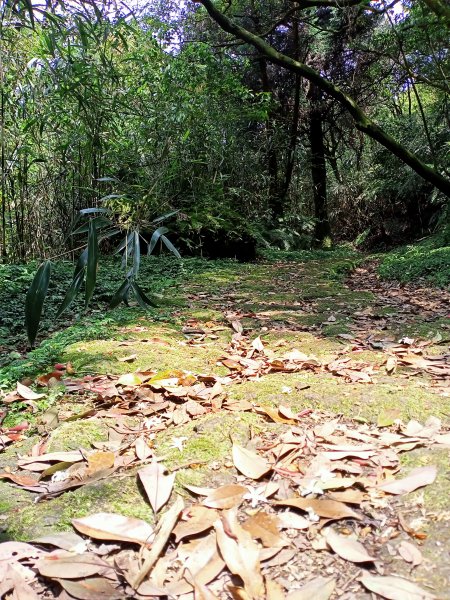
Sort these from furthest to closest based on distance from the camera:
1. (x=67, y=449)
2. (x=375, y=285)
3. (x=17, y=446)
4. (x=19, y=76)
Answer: (x=375, y=285) < (x=19, y=76) < (x=17, y=446) < (x=67, y=449)

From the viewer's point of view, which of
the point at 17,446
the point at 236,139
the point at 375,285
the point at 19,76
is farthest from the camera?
the point at 236,139

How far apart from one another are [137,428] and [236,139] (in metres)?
8.75

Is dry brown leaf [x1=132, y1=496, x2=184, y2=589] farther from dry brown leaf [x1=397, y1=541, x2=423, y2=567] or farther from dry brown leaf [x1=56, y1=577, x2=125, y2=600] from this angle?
dry brown leaf [x1=397, y1=541, x2=423, y2=567]

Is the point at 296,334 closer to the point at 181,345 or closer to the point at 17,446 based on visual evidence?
the point at 181,345

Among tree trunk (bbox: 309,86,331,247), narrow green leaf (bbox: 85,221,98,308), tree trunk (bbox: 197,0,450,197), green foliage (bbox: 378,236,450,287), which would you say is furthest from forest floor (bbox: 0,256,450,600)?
tree trunk (bbox: 309,86,331,247)

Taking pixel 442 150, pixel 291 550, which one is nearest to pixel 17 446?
pixel 291 550

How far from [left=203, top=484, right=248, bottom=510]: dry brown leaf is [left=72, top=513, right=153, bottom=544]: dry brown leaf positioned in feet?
0.52

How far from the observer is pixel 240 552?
107 centimetres

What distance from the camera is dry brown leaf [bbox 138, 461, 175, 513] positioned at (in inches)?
49.1

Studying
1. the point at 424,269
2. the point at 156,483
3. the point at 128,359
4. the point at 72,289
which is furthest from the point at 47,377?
the point at 424,269

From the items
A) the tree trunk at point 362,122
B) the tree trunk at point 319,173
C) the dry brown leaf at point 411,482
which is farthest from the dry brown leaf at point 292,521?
the tree trunk at point 319,173

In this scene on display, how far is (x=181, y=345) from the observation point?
2896 mm

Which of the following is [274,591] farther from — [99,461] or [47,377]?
[47,377]

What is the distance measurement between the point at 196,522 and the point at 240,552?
140 millimetres
